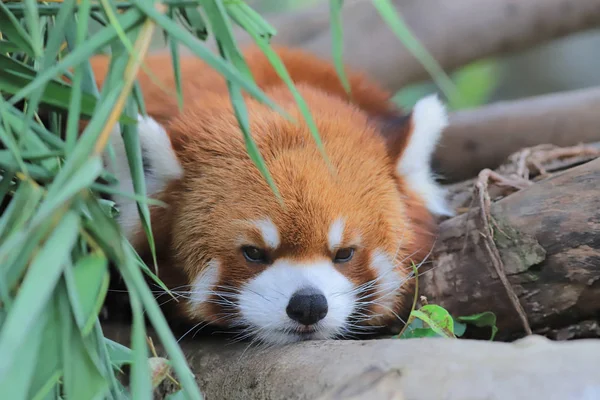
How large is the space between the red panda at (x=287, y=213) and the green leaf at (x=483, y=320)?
19 cm

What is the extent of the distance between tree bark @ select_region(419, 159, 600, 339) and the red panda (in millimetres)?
125

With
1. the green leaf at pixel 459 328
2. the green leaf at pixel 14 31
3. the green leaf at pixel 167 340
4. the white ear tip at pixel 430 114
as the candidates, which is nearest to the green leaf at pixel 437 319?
the green leaf at pixel 459 328

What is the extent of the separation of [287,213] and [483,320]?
0.60 metres

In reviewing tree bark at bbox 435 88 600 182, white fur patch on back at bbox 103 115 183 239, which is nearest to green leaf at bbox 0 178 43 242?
white fur patch on back at bbox 103 115 183 239

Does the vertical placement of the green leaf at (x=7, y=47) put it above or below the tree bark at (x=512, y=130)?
above

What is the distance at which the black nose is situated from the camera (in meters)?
1.75

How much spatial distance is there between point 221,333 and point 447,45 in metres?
2.23

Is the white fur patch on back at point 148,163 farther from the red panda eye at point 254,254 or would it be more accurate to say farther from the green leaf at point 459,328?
the green leaf at point 459,328

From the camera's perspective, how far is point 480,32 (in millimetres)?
3588

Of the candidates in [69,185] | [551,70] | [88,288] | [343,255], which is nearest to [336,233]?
[343,255]

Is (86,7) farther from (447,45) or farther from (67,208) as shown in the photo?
(447,45)

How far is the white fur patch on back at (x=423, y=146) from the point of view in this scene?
2064 mm

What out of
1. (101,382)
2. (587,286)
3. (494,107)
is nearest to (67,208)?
(101,382)

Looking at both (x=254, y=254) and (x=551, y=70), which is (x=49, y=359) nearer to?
(x=254, y=254)
